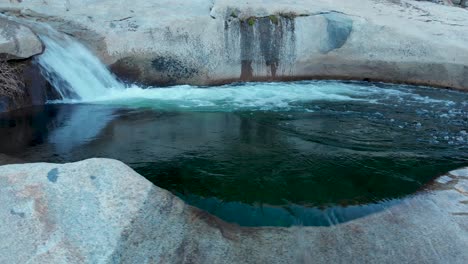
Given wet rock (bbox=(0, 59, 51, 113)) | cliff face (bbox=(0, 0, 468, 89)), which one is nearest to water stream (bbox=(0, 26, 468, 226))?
wet rock (bbox=(0, 59, 51, 113))

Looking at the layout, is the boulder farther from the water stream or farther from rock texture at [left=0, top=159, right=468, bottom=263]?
rock texture at [left=0, top=159, right=468, bottom=263]

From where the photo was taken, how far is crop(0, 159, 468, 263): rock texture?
9.43 ft

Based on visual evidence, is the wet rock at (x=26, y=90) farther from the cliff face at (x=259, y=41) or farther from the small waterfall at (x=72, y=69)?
the cliff face at (x=259, y=41)

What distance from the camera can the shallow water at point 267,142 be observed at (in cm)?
407

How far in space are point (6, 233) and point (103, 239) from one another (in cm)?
62

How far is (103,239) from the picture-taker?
9.55 ft

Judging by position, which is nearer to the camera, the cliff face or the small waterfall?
the small waterfall

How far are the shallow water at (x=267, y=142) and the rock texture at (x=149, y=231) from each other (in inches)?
11.3

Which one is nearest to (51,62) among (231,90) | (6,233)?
(231,90)

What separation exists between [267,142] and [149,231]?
9.16 ft

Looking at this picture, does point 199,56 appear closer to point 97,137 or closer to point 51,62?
point 51,62

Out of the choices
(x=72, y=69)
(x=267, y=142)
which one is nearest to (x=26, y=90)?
(x=72, y=69)

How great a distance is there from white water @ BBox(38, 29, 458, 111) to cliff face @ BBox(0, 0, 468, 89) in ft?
1.79

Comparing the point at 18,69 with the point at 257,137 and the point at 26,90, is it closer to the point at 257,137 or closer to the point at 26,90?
the point at 26,90
